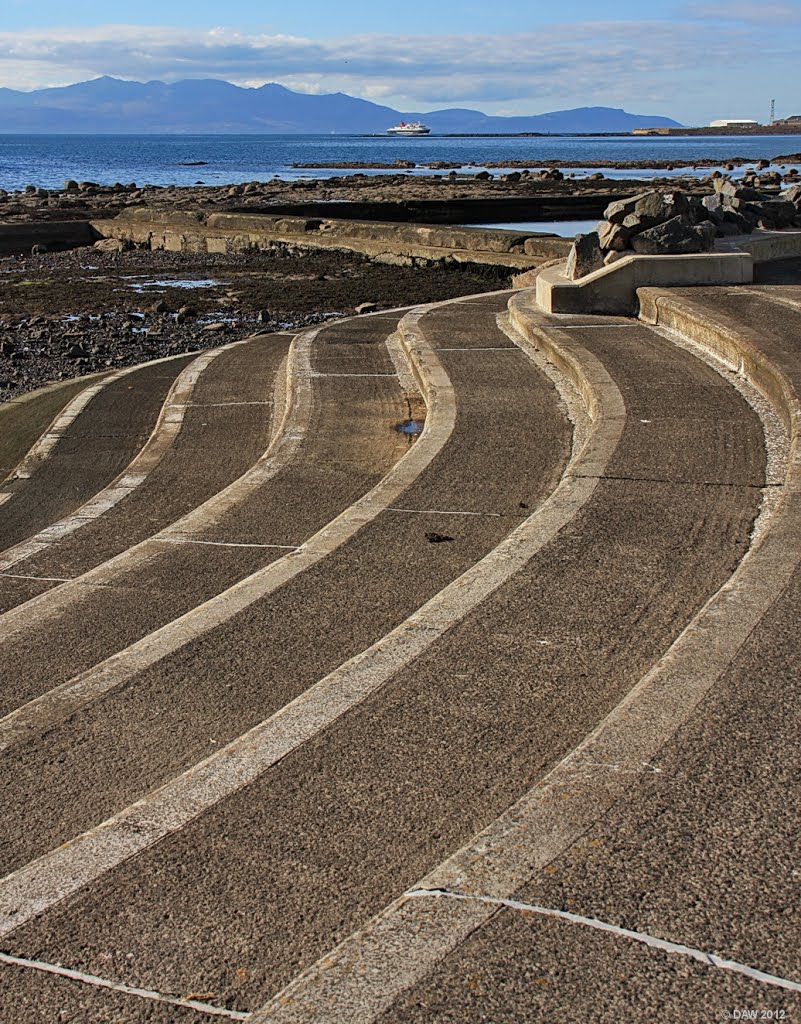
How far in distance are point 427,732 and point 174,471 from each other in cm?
531

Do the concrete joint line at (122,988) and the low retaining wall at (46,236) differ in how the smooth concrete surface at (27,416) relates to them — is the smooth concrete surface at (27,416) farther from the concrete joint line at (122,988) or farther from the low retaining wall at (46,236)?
the low retaining wall at (46,236)

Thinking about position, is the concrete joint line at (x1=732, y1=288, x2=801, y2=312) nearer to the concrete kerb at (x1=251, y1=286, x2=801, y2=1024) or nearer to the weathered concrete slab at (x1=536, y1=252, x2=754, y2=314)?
→ the weathered concrete slab at (x1=536, y1=252, x2=754, y2=314)

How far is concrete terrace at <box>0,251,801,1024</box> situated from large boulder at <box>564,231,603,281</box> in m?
4.65

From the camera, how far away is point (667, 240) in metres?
12.0

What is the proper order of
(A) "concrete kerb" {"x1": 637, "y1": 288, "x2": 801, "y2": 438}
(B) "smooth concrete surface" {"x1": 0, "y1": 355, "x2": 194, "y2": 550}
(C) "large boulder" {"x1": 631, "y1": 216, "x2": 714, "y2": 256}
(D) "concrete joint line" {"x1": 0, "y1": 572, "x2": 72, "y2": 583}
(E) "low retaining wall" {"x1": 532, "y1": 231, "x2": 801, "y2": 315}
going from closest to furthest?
(D) "concrete joint line" {"x1": 0, "y1": 572, "x2": 72, "y2": 583} < (A) "concrete kerb" {"x1": 637, "y1": 288, "x2": 801, "y2": 438} < (B) "smooth concrete surface" {"x1": 0, "y1": 355, "x2": 194, "y2": 550} < (E) "low retaining wall" {"x1": 532, "y1": 231, "x2": 801, "y2": 315} < (C) "large boulder" {"x1": 631, "y1": 216, "x2": 714, "y2": 256}

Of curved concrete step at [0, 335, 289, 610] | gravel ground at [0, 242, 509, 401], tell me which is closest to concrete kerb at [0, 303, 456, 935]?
curved concrete step at [0, 335, 289, 610]

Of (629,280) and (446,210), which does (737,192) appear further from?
(446,210)

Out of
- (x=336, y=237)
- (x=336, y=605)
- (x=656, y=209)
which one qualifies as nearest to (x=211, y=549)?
(x=336, y=605)

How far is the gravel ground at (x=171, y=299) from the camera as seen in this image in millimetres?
15453

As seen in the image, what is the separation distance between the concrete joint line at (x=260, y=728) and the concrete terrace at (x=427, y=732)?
0.01 metres

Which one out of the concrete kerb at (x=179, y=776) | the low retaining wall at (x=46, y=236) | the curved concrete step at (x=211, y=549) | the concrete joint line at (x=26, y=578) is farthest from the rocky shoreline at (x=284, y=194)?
the concrete kerb at (x=179, y=776)

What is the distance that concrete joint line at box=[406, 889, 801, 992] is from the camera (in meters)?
2.41

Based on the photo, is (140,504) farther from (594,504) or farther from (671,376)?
(671,376)

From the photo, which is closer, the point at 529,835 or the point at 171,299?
the point at 529,835
